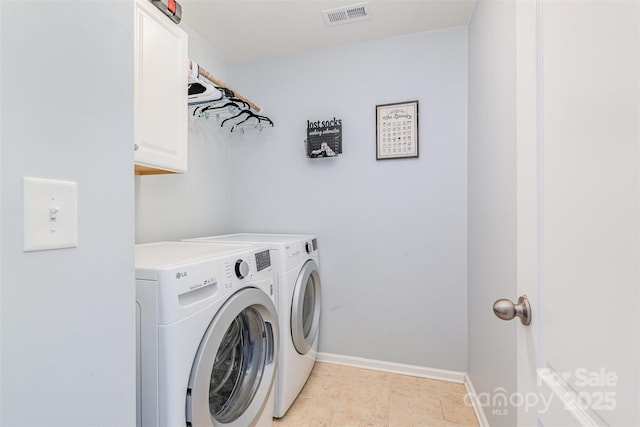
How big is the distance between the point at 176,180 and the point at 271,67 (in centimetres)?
124

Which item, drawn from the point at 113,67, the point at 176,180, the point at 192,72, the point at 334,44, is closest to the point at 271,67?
the point at 334,44

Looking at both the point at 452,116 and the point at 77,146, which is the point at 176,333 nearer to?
the point at 77,146

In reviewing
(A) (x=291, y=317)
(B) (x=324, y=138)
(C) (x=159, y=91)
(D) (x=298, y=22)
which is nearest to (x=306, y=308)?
(A) (x=291, y=317)

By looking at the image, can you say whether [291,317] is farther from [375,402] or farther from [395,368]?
[395,368]

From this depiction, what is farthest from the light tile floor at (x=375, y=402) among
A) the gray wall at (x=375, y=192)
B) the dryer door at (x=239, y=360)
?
the dryer door at (x=239, y=360)

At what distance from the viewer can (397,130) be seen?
214 centimetres

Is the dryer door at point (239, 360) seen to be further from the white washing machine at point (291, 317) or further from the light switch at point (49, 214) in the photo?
the light switch at point (49, 214)

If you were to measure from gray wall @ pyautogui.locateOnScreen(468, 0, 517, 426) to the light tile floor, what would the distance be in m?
0.22

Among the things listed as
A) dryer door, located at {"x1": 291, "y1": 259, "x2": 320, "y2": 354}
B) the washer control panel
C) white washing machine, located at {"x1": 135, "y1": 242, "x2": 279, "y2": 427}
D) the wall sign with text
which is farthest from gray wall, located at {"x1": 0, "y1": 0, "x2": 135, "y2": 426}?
the wall sign with text

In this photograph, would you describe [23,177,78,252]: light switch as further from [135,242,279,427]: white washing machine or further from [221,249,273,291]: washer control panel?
[221,249,273,291]: washer control panel

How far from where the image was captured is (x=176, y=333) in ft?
2.98

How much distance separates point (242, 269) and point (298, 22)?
1.72m

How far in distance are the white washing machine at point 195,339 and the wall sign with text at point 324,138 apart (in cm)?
114

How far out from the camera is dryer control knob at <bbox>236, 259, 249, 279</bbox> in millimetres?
1217
